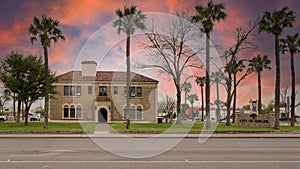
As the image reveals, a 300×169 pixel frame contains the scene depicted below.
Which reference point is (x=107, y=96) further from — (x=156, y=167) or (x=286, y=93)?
(x=286, y=93)

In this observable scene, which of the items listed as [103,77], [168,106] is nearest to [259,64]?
[168,106]

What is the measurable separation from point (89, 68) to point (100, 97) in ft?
19.3

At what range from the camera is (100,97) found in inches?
2522

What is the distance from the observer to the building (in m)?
64.0

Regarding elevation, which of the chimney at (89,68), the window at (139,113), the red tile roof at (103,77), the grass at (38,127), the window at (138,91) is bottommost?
the grass at (38,127)

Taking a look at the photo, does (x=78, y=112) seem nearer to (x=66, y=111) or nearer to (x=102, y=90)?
(x=66, y=111)

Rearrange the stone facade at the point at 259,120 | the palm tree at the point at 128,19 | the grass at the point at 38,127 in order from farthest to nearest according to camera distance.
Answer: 1. the stone facade at the point at 259,120
2. the palm tree at the point at 128,19
3. the grass at the point at 38,127

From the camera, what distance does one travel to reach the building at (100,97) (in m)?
64.0

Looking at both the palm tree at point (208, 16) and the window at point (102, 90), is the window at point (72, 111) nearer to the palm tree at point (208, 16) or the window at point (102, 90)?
the window at point (102, 90)

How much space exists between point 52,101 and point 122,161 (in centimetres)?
5306

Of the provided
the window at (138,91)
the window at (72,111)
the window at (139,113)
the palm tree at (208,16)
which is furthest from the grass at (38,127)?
the window at (138,91)

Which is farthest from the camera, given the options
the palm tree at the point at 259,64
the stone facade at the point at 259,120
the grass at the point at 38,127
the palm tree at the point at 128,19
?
the palm tree at the point at 259,64

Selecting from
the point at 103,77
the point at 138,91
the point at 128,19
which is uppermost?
the point at 128,19

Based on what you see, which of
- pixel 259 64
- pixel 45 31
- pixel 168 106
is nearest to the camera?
pixel 45 31
